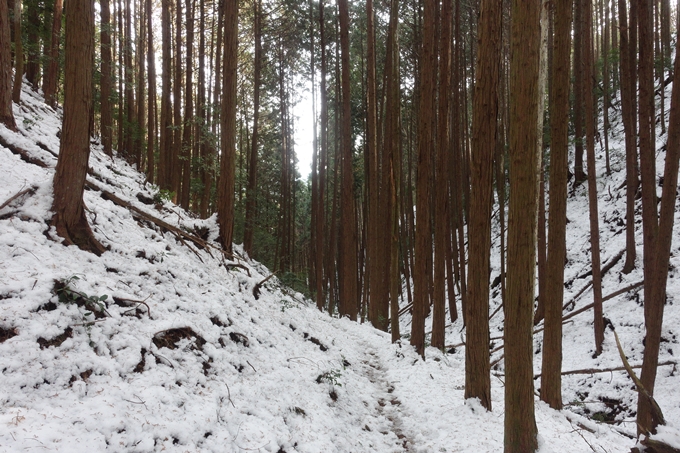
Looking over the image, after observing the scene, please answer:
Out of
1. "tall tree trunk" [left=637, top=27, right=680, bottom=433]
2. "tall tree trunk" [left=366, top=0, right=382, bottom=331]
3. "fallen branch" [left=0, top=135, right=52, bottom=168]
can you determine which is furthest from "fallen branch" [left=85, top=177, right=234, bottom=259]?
"tall tree trunk" [left=637, top=27, right=680, bottom=433]

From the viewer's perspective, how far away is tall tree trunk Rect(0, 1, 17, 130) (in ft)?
18.2

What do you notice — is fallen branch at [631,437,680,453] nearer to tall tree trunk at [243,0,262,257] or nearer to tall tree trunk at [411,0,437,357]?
tall tree trunk at [411,0,437,357]

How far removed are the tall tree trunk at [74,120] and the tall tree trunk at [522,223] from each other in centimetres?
479

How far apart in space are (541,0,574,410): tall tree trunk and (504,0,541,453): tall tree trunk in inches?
84.2

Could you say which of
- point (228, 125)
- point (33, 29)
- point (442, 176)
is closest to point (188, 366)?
point (228, 125)

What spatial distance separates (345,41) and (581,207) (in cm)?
1058

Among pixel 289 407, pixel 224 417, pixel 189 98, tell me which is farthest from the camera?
pixel 189 98

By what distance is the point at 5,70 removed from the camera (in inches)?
230

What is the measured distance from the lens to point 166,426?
316 centimetres

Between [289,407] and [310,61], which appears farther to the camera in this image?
[310,61]

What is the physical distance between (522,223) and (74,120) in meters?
5.17

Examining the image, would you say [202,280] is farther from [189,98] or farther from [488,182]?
[189,98]

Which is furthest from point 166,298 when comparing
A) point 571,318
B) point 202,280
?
point 571,318

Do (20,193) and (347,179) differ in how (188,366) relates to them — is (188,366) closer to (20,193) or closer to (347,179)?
(20,193)
